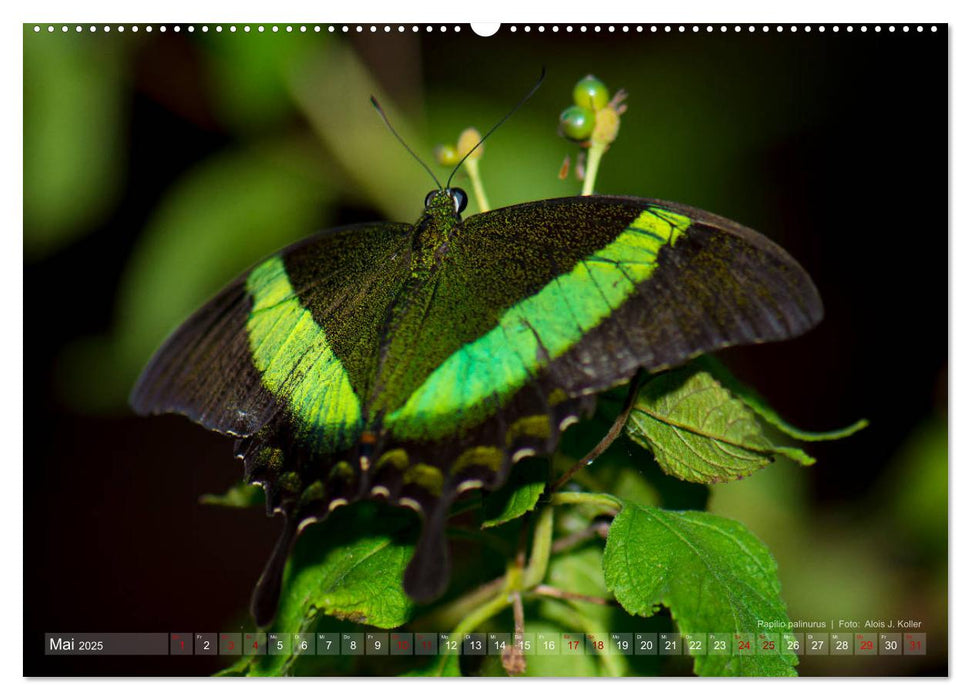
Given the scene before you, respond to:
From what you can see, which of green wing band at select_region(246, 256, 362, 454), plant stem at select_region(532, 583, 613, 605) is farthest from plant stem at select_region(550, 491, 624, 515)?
green wing band at select_region(246, 256, 362, 454)

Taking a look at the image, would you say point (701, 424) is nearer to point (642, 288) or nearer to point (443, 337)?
point (642, 288)

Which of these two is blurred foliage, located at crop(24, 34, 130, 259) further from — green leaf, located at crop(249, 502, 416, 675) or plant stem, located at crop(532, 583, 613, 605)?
plant stem, located at crop(532, 583, 613, 605)

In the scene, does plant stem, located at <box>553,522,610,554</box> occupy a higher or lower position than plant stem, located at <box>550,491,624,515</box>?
lower

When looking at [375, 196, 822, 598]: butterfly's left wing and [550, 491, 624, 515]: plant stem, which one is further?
[550, 491, 624, 515]: plant stem

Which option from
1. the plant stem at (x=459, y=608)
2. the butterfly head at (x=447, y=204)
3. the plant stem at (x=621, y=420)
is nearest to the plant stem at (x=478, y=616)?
the plant stem at (x=459, y=608)

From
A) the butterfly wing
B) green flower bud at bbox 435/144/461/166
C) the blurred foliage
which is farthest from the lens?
the blurred foliage

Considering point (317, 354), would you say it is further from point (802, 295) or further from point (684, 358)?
point (802, 295)

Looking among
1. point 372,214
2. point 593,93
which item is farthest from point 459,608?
A: point 372,214
